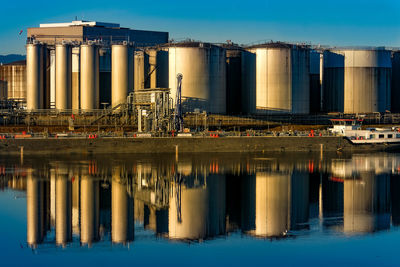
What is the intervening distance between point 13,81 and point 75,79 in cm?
2626

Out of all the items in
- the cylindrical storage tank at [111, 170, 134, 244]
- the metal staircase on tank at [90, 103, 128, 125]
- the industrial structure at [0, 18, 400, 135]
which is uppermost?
the industrial structure at [0, 18, 400, 135]

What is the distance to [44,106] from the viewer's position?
336 ft

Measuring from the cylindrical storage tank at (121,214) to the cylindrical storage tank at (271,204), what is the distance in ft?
24.5

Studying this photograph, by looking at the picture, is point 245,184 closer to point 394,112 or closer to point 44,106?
point 44,106

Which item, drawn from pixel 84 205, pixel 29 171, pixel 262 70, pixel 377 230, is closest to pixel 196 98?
Result: pixel 262 70

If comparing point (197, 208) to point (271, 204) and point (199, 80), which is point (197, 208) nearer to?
point (271, 204)

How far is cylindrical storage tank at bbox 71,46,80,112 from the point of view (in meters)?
101

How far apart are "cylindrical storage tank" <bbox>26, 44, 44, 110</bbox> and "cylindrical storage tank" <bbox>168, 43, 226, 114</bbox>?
18.6 metres

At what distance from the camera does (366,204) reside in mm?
50125

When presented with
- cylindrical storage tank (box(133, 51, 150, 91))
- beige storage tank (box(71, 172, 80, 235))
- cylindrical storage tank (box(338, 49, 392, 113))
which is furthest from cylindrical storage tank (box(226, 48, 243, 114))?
beige storage tank (box(71, 172, 80, 235))

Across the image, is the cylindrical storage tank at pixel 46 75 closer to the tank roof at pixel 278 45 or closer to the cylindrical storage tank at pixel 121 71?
the cylindrical storage tank at pixel 121 71

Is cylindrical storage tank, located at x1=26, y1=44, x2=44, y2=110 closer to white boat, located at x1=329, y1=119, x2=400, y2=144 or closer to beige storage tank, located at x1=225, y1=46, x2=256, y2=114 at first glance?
beige storage tank, located at x1=225, y1=46, x2=256, y2=114

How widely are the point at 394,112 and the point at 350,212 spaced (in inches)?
2773

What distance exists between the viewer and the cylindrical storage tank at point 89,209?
41469 millimetres
